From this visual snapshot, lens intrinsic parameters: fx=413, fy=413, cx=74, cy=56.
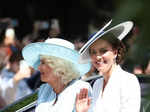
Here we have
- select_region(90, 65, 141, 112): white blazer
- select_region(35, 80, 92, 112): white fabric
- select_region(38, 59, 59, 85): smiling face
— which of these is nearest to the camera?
select_region(90, 65, 141, 112): white blazer

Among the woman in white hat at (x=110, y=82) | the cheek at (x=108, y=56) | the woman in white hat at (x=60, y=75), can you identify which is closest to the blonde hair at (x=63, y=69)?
the woman in white hat at (x=60, y=75)

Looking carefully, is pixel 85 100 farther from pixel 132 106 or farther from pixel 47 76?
pixel 47 76

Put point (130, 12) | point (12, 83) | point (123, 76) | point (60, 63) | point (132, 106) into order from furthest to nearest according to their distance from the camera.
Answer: point (12, 83) < point (60, 63) < point (123, 76) < point (132, 106) < point (130, 12)

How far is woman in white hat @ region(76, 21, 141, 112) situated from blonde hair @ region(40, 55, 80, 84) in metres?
0.17

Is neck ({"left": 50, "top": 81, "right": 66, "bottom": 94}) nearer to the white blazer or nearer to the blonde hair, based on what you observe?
the blonde hair

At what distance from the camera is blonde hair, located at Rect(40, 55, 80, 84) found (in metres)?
2.85

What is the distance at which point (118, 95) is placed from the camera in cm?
256

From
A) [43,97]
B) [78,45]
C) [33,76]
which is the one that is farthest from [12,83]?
[43,97]

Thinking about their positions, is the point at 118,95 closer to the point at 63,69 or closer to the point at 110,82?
the point at 110,82

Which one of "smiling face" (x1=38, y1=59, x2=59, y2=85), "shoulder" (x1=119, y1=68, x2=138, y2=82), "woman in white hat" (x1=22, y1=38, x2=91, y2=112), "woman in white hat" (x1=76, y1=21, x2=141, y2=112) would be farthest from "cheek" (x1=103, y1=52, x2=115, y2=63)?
"smiling face" (x1=38, y1=59, x2=59, y2=85)

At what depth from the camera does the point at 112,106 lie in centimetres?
256

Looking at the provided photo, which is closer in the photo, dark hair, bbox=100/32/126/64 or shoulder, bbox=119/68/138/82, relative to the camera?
shoulder, bbox=119/68/138/82

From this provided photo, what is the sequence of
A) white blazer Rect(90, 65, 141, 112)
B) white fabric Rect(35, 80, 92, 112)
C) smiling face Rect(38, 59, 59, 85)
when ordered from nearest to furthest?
white blazer Rect(90, 65, 141, 112)
white fabric Rect(35, 80, 92, 112)
smiling face Rect(38, 59, 59, 85)

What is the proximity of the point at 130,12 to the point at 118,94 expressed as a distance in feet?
6.10
